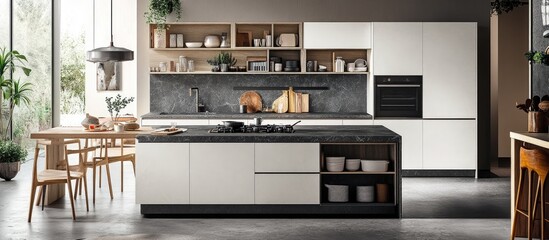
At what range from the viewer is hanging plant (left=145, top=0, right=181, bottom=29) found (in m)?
10.5

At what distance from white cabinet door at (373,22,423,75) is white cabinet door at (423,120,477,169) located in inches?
29.8

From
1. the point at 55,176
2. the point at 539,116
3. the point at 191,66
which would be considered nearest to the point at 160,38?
the point at 191,66

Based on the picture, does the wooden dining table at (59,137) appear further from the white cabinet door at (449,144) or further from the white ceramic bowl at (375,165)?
the white cabinet door at (449,144)

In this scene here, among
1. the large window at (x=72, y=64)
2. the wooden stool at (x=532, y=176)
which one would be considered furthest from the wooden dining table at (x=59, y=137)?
the large window at (x=72, y=64)

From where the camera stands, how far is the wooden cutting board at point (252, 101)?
35.8 ft

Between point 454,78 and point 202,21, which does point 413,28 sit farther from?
point 202,21

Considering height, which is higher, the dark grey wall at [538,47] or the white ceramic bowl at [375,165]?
the dark grey wall at [538,47]

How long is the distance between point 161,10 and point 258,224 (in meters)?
4.42

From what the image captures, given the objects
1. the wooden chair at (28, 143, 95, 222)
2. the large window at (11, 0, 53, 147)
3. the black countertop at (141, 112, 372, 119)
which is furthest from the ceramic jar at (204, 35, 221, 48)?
the wooden chair at (28, 143, 95, 222)

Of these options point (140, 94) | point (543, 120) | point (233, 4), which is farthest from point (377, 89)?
point (543, 120)

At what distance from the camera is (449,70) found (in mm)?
10289

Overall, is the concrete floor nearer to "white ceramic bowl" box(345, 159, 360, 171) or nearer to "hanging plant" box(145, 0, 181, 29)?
"white ceramic bowl" box(345, 159, 360, 171)

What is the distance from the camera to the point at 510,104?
12.6 meters

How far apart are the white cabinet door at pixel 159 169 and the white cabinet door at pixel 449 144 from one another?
4.14m
